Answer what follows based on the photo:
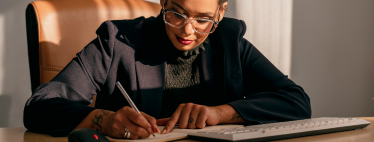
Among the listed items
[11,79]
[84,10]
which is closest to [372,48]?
[84,10]

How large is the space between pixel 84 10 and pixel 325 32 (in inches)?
76.8

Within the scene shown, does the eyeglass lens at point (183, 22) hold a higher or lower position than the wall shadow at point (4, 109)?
higher

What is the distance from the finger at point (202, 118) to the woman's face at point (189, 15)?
39cm

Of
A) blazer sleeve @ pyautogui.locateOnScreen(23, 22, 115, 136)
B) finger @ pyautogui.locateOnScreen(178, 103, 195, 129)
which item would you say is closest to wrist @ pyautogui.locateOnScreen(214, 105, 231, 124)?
finger @ pyautogui.locateOnScreen(178, 103, 195, 129)

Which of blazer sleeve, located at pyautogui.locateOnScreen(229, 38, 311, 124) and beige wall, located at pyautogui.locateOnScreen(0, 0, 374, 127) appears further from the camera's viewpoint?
beige wall, located at pyautogui.locateOnScreen(0, 0, 374, 127)

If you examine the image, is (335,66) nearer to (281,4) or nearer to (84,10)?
(281,4)

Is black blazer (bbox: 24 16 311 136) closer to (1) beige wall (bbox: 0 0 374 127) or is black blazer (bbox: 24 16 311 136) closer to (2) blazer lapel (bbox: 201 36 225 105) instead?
(2) blazer lapel (bbox: 201 36 225 105)

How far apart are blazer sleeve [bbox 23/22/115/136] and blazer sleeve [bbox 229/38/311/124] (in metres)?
0.53

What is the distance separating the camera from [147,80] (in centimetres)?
126

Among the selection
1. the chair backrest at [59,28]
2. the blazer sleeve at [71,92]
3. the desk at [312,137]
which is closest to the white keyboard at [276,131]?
the desk at [312,137]

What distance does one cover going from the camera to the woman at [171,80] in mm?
911

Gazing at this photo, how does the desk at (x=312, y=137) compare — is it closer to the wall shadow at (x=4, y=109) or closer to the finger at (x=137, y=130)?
the finger at (x=137, y=130)

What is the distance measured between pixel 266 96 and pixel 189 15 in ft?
1.44

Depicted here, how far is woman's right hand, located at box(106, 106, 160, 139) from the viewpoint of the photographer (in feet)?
2.37
